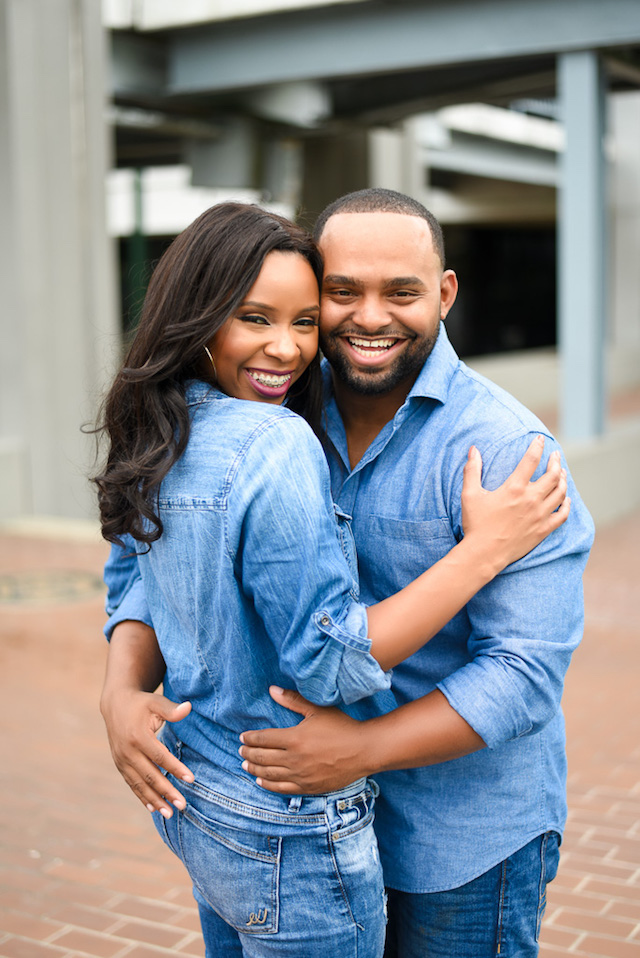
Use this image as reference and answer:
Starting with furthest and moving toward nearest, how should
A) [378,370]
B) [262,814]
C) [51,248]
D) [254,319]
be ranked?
[51,248] < [378,370] < [254,319] < [262,814]

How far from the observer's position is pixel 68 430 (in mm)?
9977

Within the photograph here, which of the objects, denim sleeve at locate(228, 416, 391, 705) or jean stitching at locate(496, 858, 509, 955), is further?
jean stitching at locate(496, 858, 509, 955)

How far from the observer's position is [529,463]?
1.75 m

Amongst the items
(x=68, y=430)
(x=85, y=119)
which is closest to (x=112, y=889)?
(x=68, y=430)

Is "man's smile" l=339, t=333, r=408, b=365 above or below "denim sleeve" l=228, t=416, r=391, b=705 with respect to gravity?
above

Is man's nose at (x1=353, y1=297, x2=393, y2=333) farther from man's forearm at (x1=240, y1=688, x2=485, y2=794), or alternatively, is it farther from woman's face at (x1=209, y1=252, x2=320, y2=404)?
man's forearm at (x1=240, y1=688, x2=485, y2=794)

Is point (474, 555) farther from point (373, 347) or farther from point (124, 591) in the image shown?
point (124, 591)

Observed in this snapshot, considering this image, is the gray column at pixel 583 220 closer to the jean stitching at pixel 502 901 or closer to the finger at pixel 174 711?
the jean stitching at pixel 502 901

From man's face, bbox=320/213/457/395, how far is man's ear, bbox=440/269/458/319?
40 mm

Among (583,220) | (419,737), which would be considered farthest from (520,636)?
(583,220)

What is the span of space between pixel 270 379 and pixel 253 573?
1.29 ft

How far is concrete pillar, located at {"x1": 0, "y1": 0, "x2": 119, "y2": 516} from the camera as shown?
31.4 ft

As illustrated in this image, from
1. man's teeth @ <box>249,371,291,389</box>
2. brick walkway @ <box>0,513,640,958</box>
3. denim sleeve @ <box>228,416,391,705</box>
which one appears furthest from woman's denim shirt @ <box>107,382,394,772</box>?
brick walkway @ <box>0,513,640,958</box>

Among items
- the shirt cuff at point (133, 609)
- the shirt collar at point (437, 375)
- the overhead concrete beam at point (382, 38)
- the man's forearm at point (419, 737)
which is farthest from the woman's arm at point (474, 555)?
the overhead concrete beam at point (382, 38)
